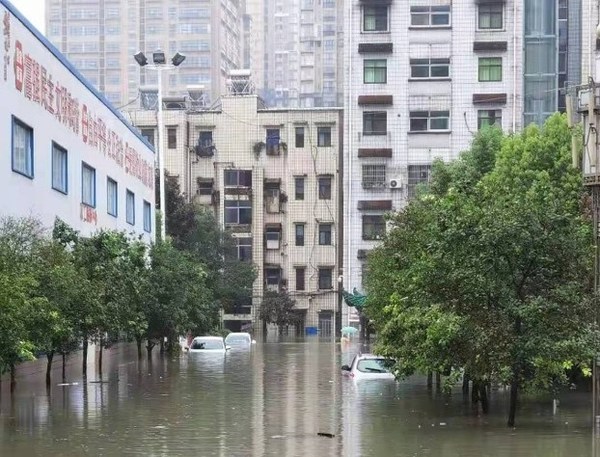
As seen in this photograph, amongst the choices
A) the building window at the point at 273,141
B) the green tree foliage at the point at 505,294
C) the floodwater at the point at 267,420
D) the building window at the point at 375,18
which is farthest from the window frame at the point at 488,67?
the green tree foliage at the point at 505,294

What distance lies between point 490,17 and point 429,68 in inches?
174

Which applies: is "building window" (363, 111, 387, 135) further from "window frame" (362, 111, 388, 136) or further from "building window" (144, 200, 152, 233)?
"building window" (144, 200, 152, 233)

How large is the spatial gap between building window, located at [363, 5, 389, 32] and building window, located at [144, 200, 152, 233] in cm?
1752

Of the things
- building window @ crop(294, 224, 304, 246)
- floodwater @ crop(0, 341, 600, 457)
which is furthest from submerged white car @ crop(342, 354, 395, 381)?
building window @ crop(294, 224, 304, 246)

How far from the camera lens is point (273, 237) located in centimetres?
8150

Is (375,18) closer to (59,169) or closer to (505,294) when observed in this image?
(59,169)

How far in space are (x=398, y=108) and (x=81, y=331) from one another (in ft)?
137

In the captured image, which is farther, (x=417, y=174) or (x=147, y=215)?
Result: (x=417, y=174)

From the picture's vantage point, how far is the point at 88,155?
4425cm

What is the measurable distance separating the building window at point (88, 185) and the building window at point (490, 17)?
3116 cm

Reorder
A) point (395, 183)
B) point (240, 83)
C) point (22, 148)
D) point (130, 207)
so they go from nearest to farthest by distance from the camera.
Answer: point (22, 148), point (130, 207), point (395, 183), point (240, 83)

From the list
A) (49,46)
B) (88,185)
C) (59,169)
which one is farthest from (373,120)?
(49,46)

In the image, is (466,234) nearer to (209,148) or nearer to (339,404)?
(339,404)

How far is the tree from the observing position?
78812 millimetres
